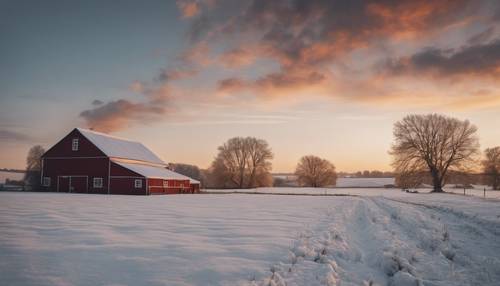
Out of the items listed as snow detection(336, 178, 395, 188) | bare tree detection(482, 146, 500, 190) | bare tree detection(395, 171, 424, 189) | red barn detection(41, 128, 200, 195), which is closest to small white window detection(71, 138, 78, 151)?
red barn detection(41, 128, 200, 195)

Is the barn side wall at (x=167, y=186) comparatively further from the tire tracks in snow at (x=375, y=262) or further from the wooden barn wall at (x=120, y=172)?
the tire tracks in snow at (x=375, y=262)

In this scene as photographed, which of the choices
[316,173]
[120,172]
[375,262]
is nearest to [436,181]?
[316,173]

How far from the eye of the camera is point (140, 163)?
47688 millimetres

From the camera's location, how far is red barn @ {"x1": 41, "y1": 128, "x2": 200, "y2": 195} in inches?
1558

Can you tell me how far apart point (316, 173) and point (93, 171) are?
5723 cm

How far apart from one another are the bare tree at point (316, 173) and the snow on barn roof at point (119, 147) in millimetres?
42141

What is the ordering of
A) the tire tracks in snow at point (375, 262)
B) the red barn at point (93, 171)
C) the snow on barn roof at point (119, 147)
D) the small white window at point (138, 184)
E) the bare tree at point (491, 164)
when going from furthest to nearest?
the bare tree at point (491, 164), the snow on barn roof at point (119, 147), the red barn at point (93, 171), the small white window at point (138, 184), the tire tracks in snow at point (375, 262)

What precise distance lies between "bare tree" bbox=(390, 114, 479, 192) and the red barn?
1391 inches

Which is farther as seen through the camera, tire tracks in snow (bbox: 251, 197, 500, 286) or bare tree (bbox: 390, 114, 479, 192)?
bare tree (bbox: 390, 114, 479, 192)

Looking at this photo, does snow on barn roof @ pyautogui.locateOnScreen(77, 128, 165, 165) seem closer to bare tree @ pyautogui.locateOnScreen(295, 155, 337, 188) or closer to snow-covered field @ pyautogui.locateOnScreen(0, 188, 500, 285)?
snow-covered field @ pyautogui.locateOnScreen(0, 188, 500, 285)

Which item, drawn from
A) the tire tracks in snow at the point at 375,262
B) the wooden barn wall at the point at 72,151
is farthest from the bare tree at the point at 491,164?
the wooden barn wall at the point at 72,151

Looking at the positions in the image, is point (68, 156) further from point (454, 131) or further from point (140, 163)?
point (454, 131)

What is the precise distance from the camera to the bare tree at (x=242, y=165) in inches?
3120

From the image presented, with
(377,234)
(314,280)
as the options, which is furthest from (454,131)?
(314,280)
